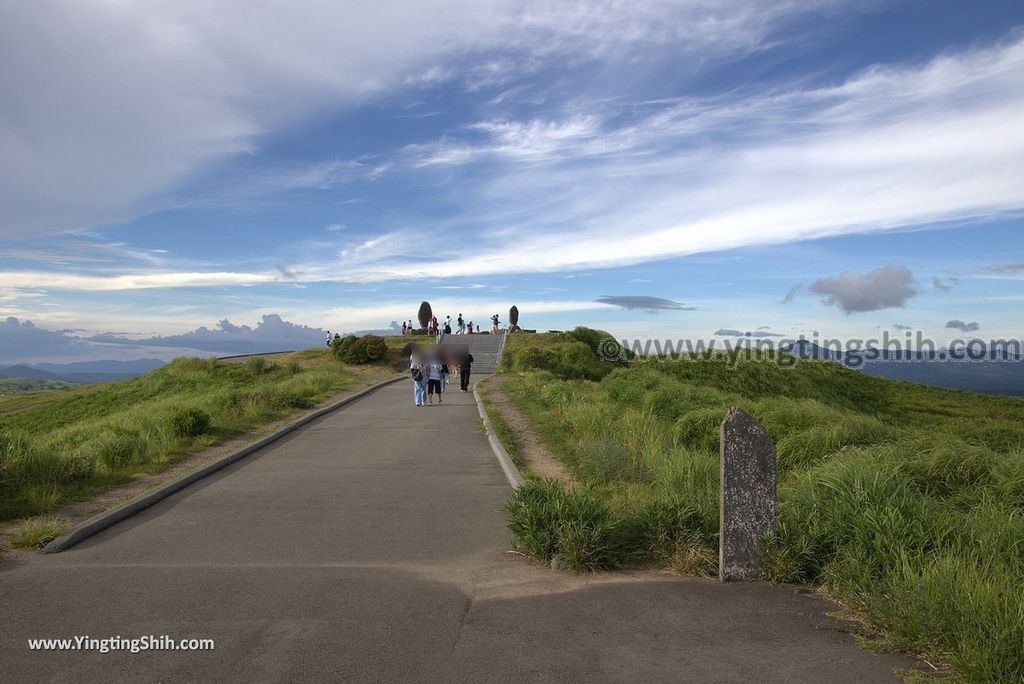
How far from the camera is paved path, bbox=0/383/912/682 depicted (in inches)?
162

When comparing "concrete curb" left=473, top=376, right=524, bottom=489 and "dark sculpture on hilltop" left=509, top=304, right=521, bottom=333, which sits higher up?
"dark sculpture on hilltop" left=509, top=304, right=521, bottom=333

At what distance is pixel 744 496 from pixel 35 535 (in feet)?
20.5

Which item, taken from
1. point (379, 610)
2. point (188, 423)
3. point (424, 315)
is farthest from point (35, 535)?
point (424, 315)

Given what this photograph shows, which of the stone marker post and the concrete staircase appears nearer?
the stone marker post

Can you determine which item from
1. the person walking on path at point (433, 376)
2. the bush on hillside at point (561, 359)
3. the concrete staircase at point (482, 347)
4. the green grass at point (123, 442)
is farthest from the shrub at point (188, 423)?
the concrete staircase at point (482, 347)

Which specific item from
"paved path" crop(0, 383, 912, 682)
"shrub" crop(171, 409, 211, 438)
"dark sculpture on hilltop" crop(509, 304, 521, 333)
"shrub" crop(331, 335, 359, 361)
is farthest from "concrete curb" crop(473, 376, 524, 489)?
"dark sculpture on hilltop" crop(509, 304, 521, 333)

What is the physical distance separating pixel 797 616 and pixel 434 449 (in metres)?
8.73

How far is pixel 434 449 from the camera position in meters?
13.0

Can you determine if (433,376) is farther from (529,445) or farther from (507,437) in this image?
(529,445)

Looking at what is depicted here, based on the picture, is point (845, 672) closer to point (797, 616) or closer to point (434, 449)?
point (797, 616)

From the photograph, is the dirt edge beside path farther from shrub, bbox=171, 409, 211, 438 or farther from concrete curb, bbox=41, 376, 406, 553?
shrub, bbox=171, 409, 211, 438

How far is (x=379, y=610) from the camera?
198 inches

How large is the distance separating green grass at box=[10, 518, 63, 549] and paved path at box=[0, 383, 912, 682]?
0.33 metres

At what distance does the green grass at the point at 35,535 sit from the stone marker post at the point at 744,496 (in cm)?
596
